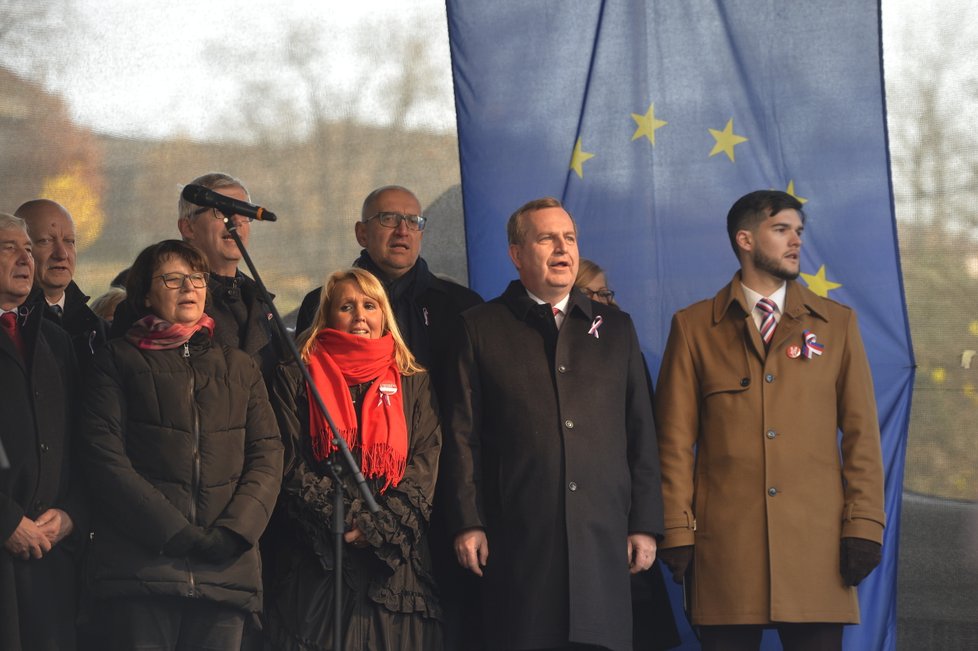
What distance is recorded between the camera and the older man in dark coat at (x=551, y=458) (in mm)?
3795

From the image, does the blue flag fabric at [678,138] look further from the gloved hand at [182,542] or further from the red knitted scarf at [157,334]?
the gloved hand at [182,542]

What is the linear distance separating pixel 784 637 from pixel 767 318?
39.8 inches

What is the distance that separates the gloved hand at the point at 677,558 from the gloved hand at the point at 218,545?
1307 mm

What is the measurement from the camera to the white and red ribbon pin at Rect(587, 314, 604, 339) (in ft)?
13.3

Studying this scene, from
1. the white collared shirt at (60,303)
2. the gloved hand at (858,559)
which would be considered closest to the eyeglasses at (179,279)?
→ the white collared shirt at (60,303)

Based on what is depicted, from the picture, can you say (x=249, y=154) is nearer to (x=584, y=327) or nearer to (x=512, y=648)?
(x=584, y=327)

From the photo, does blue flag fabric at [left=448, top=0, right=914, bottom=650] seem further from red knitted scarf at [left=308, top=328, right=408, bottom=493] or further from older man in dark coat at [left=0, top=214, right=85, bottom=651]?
older man in dark coat at [left=0, top=214, right=85, bottom=651]

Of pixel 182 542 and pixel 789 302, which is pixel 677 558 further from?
pixel 182 542

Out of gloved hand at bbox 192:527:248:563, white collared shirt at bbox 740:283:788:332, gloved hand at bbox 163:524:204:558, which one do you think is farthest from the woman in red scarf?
white collared shirt at bbox 740:283:788:332

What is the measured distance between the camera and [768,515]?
13.1 ft

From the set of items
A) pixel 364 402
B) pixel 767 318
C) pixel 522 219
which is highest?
pixel 522 219

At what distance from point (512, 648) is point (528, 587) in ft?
0.60

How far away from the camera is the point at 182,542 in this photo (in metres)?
3.53

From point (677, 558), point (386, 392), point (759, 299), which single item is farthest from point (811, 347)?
point (386, 392)
